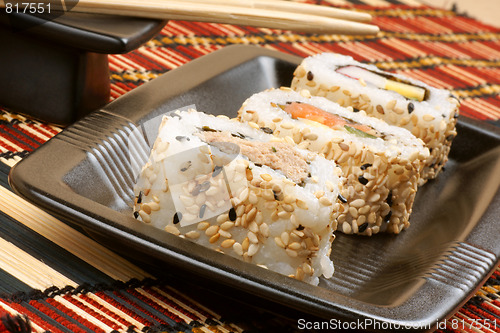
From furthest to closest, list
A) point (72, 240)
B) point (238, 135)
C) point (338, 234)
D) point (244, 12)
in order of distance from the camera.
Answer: point (244, 12) → point (338, 234) → point (238, 135) → point (72, 240)

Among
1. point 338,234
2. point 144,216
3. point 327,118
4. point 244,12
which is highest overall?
point 244,12

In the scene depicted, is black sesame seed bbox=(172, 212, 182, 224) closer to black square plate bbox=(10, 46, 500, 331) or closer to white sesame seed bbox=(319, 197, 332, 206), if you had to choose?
black square plate bbox=(10, 46, 500, 331)

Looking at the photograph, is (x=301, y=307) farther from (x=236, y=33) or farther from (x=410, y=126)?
(x=236, y=33)

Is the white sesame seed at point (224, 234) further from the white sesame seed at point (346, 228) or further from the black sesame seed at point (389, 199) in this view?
the black sesame seed at point (389, 199)

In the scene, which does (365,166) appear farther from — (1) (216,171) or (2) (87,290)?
(2) (87,290)

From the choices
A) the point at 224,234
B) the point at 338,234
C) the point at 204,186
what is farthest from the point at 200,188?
the point at 338,234

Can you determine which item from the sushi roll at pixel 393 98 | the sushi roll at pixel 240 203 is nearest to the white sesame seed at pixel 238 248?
the sushi roll at pixel 240 203

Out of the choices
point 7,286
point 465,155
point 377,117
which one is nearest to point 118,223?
point 7,286
